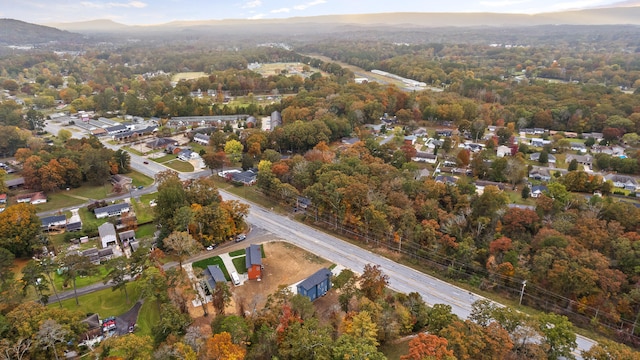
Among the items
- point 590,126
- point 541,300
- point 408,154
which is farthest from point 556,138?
point 541,300

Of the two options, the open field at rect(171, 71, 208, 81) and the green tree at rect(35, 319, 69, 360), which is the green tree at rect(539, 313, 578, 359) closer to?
the green tree at rect(35, 319, 69, 360)

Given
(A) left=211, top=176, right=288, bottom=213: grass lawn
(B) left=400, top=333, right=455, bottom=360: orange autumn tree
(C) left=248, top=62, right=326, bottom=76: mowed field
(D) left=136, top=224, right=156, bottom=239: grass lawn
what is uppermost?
(C) left=248, top=62, right=326, bottom=76: mowed field

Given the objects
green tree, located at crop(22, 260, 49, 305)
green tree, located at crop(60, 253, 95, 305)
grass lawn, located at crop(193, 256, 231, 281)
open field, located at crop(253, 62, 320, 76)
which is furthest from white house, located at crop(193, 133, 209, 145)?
open field, located at crop(253, 62, 320, 76)

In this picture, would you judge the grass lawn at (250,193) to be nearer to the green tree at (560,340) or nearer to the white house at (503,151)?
the green tree at (560,340)

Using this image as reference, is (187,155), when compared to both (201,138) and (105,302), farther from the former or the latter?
(105,302)

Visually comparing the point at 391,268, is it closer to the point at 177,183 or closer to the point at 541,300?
the point at 541,300

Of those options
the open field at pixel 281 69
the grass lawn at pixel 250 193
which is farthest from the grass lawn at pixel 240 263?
the open field at pixel 281 69
